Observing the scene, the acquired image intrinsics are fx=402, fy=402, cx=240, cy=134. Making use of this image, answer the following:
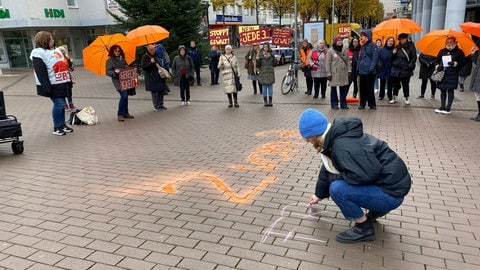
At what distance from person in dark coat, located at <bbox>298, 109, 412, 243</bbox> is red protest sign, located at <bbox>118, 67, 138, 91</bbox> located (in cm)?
718

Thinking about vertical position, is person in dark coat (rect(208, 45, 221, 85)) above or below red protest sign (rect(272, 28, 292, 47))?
below

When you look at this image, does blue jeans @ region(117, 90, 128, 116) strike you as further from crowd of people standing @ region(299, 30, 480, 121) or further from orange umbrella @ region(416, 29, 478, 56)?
orange umbrella @ region(416, 29, 478, 56)

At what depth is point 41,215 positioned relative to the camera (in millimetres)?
4383

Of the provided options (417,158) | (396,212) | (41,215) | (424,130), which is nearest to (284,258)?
(396,212)

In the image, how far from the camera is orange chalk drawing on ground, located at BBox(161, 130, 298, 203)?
191 inches

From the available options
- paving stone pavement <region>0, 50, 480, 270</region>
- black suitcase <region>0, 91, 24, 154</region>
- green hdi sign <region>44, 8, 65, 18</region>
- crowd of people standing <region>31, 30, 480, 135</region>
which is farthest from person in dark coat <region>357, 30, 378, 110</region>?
green hdi sign <region>44, 8, 65, 18</region>

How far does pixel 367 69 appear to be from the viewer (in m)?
9.61

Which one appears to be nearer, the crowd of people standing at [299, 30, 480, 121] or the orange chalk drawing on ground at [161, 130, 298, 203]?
the orange chalk drawing on ground at [161, 130, 298, 203]

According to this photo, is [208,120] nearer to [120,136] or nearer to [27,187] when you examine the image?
[120,136]

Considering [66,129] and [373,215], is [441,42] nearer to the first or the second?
[373,215]

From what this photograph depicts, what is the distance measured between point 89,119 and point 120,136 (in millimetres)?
1682

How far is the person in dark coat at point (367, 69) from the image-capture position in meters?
9.62

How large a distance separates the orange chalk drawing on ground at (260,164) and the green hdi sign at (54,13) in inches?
1020

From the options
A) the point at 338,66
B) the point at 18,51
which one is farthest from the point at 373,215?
the point at 18,51
